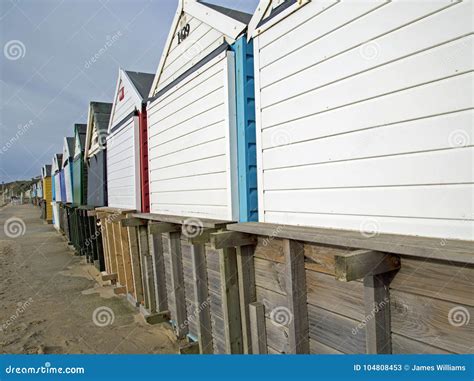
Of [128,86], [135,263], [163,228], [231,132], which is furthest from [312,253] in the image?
[128,86]

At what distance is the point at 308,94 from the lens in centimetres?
271

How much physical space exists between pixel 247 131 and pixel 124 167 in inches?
176

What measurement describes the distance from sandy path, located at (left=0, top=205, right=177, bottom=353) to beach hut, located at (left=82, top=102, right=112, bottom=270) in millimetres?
711

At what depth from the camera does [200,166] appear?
431 cm

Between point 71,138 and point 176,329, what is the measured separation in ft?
48.5

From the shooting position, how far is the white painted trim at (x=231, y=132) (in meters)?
3.58

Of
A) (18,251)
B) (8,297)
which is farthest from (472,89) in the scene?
(18,251)

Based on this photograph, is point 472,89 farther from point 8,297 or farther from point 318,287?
point 8,297

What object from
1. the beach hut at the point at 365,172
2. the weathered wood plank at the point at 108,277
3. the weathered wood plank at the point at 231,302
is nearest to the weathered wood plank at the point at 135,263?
the weathered wood plank at the point at 108,277

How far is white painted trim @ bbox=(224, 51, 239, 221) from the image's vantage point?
358 cm

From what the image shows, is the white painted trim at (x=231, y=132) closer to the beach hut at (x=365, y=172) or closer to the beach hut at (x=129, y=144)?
the beach hut at (x=365, y=172)

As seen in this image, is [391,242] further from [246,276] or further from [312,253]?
[246,276]

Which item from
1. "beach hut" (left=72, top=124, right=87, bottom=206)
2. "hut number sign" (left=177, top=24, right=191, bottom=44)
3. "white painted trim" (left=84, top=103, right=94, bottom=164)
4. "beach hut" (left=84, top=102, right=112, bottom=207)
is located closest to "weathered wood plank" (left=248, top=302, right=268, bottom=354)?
"hut number sign" (left=177, top=24, right=191, bottom=44)

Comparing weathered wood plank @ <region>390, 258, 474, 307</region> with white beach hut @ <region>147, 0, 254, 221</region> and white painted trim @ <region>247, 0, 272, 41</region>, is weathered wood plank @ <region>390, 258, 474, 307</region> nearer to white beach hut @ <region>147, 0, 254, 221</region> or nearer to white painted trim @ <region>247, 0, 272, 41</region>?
white beach hut @ <region>147, 0, 254, 221</region>
